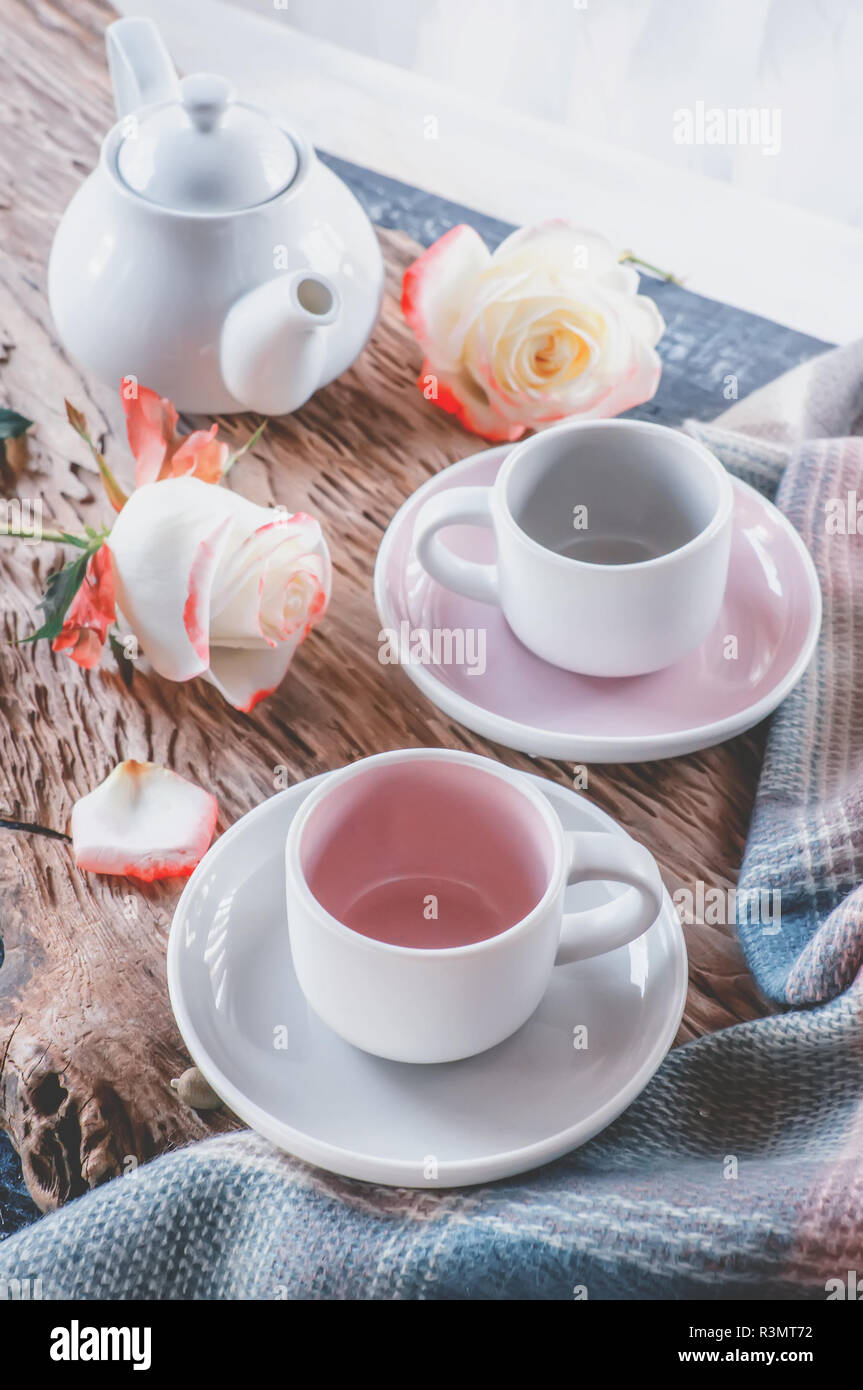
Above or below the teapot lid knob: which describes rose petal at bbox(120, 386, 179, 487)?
below

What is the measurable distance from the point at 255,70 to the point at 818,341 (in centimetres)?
68

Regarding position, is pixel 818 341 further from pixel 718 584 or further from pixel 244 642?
pixel 244 642

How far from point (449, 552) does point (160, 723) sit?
6.9 inches

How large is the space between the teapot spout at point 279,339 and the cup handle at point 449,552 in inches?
5.5

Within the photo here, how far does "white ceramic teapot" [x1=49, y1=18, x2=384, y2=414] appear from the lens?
0.70 metres

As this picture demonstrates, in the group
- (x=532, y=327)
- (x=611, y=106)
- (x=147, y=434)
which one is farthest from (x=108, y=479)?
(x=611, y=106)

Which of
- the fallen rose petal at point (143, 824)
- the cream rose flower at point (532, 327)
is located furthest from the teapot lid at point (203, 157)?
the fallen rose petal at point (143, 824)

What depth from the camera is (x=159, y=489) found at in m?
0.63

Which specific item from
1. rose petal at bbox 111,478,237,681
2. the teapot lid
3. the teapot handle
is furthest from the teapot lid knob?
rose petal at bbox 111,478,237,681

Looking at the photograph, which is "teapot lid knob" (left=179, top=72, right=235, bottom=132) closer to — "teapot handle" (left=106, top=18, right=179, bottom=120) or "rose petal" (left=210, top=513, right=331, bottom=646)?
"teapot handle" (left=106, top=18, right=179, bottom=120)

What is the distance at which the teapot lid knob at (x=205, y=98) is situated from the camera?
27.3 inches

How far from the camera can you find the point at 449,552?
0.67 metres

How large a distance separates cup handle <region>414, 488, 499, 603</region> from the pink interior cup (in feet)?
0.52

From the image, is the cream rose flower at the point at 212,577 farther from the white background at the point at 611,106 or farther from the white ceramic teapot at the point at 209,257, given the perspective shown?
the white background at the point at 611,106
